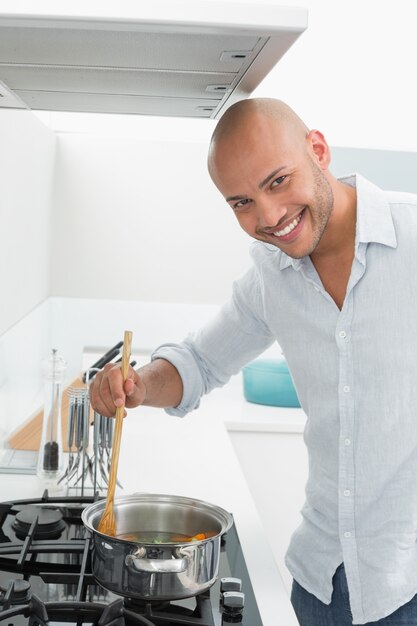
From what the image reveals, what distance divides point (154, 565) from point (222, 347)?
623 mm

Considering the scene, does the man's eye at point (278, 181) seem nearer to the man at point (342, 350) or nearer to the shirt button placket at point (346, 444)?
the man at point (342, 350)

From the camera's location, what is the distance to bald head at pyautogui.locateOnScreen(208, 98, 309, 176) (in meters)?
1.27

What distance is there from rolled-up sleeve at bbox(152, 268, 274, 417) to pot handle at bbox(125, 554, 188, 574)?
54 centimetres

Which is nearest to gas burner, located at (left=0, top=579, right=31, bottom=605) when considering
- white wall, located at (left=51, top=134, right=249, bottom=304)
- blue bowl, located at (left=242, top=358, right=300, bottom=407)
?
blue bowl, located at (left=242, top=358, right=300, bottom=407)

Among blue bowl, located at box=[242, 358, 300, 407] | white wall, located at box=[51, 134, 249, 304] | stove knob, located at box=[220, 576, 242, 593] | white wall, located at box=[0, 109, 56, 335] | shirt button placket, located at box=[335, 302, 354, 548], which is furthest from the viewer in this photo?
white wall, located at box=[51, 134, 249, 304]

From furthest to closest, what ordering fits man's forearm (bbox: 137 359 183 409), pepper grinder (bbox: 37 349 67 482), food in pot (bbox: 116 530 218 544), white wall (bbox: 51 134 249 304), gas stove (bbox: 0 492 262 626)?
white wall (bbox: 51 134 249 304) < pepper grinder (bbox: 37 349 67 482) < man's forearm (bbox: 137 359 183 409) < food in pot (bbox: 116 530 218 544) < gas stove (bbox: 0 492 262 626)

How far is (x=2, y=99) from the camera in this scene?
1.43m

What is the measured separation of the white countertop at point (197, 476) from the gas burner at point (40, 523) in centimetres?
22

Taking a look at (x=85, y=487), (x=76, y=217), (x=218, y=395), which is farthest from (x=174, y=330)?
(x=85, y=487)

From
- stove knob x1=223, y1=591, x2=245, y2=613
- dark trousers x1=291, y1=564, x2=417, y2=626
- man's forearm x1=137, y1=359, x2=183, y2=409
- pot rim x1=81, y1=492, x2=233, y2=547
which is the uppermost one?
man's forearm x1=137, y1=359, x2=183, y2=409

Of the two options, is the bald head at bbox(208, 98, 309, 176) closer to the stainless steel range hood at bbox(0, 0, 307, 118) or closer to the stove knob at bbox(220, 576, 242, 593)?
the stainless steel range hood at bbox(0, 0, 307, 118)

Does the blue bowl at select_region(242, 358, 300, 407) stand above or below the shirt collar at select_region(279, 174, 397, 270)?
below

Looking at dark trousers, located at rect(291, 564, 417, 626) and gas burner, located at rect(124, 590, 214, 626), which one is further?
dark trousers, located at rect(291, 564, 417, 626)

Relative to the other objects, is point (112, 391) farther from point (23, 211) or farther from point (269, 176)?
point (23, 211)
